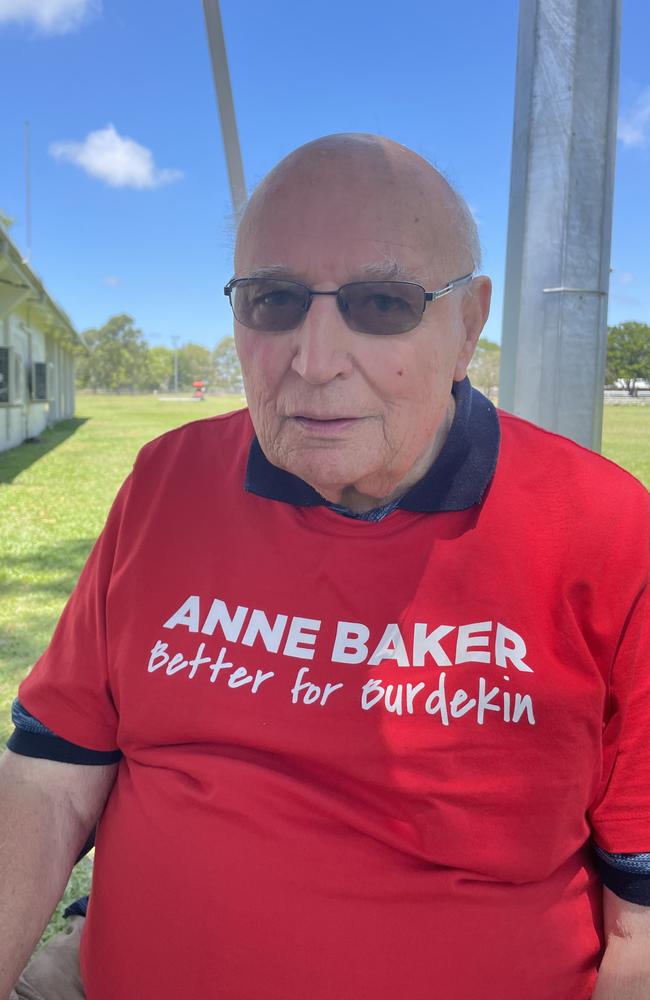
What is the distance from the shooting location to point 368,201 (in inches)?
45.7

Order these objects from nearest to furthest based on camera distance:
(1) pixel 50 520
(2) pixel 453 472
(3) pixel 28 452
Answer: (2) pixel 453 472 → (1) pixel 50 520 → (3) pixel 28 452

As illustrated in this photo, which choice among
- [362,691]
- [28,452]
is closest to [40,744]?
[362,691]

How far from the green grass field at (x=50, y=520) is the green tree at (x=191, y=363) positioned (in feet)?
231

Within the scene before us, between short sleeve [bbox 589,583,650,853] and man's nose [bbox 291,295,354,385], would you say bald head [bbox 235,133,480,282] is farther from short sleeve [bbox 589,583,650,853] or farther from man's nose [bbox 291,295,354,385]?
short sleeve [bbox 589,583,650,853]

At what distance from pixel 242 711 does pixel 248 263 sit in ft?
2.29

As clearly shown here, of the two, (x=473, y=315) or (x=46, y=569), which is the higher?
(x=473, y=315)

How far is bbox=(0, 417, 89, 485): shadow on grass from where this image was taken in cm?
1258

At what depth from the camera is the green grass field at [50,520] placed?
150 inches

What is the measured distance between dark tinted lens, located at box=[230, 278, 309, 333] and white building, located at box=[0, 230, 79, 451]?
32.4 ft

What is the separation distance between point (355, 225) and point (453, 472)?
406mm

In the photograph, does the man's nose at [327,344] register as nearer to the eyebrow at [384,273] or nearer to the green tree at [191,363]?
the eyebrow at [384,273]

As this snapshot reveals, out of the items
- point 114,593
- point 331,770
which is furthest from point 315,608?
point 114,593

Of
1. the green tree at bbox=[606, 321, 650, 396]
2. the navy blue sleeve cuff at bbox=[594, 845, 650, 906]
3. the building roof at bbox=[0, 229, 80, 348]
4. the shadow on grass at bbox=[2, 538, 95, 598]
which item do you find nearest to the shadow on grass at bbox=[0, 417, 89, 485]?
the building roof at bbox=[0, 229, 80, 348]

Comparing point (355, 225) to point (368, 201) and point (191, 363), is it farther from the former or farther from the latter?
point (191, 363)
